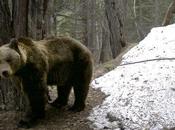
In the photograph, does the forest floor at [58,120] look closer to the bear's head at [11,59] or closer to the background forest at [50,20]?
the bear's head at [11,59]

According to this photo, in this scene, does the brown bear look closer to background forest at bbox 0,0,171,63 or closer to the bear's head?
the bear's head

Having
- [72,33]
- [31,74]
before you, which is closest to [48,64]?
[31,74]

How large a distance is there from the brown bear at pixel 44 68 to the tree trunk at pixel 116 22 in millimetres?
6015

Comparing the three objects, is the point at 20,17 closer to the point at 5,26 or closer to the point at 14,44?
the point at 5,26

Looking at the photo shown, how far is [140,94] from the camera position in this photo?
8039mm

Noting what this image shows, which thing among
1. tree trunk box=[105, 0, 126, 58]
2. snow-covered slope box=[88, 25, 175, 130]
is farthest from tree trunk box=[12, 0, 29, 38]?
tree trunk box=[105, 0, 126, 58]

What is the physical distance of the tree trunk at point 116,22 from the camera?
44.2ft

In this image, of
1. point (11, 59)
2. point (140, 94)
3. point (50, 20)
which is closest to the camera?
point (11, 59)

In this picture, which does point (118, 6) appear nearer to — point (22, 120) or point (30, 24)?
point (30, 24)

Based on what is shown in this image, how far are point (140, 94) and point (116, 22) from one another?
19.0 feet

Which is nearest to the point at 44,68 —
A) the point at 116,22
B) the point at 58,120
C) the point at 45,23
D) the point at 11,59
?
the point at 11,59

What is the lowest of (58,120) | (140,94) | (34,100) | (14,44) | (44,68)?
(58,120)

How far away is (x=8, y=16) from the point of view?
25.5 feet

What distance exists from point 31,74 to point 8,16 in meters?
1.47
